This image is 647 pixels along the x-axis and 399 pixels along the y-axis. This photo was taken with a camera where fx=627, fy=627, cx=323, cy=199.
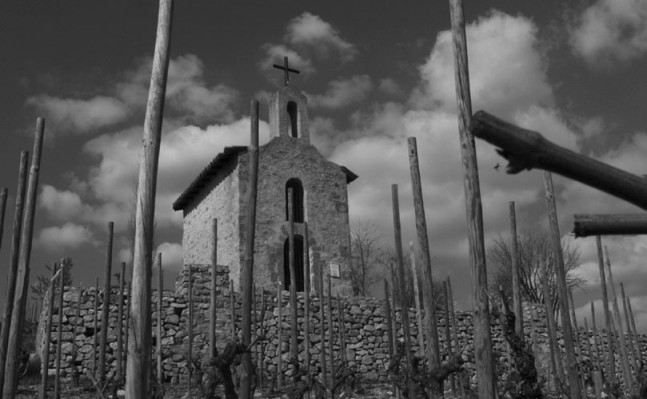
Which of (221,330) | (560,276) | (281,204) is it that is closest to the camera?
(560,276)

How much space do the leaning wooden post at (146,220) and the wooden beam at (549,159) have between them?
430 centimetres

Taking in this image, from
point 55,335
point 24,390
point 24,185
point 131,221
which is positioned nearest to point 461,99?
point 24,185

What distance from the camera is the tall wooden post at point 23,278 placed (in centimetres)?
741

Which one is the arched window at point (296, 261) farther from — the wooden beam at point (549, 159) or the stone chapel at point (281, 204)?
the wooden beam at point (549, 159)

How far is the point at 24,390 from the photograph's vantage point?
43.4 ft

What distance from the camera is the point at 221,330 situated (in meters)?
17.0

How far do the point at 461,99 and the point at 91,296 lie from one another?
12535mm

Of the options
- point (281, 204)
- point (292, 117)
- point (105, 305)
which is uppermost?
point (292, 117)

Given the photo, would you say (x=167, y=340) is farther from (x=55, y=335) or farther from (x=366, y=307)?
(x=366, y=307)

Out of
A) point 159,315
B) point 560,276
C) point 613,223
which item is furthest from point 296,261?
point 613,223

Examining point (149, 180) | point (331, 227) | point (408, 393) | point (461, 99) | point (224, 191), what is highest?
point (224, 191)

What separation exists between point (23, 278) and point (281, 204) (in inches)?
523

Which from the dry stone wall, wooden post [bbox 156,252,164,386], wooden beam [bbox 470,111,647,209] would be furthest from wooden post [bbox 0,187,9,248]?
wooden beam [bbox 470,111,647,209]

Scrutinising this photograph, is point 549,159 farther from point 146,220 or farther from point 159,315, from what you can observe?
point 159,315
